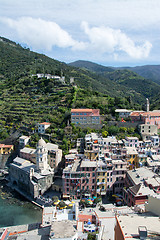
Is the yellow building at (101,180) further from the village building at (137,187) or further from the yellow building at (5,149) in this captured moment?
the yellow building at (5,149)

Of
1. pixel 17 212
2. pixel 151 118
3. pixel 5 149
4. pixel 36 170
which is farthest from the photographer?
pixel 151 118

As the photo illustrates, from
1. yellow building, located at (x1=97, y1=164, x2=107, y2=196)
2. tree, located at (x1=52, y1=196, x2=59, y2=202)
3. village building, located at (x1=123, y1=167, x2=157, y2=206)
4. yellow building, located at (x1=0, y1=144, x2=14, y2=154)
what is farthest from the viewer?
yellow building, located at (x1=0, y1=144, x2=14, y2=154)

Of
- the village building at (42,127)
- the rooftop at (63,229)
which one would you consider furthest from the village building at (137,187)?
the village building at (42,127)

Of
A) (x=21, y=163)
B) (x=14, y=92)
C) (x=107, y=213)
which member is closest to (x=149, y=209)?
(x=107, y=213)

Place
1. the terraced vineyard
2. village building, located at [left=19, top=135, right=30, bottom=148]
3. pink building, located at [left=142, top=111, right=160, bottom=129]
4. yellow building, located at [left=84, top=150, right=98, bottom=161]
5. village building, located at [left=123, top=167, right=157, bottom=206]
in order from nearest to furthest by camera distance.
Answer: village building, located at [left=123, top=167, right=157, bottom=206] < yellow building, located at [left=84, top=150, right=98, bottom=161] < village building, located at [left=19, top=135, right=30, bottom=148] < pink building, located at [left=142, top=111, right=160, bottom=129] < the terraced vineyard

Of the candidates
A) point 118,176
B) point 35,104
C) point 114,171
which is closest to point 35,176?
point 114,171

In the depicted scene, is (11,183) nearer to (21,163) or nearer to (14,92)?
(21,163)

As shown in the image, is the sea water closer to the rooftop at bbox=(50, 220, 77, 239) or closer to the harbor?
the harbor

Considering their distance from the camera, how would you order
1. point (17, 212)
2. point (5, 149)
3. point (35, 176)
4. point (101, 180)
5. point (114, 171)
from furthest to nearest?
point (5, 149) → point (35, 176) → point (114, 171) → point (101, 180) → point (17, 212)

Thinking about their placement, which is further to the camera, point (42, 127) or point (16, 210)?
point (42, 127)

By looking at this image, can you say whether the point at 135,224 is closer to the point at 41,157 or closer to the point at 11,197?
the point at 41,157

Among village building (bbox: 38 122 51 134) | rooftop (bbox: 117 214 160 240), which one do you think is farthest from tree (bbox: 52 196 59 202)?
village building (bbox: 38 122 51 134)

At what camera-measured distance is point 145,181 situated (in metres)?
26.5

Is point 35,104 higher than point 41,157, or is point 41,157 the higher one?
point 35,104
